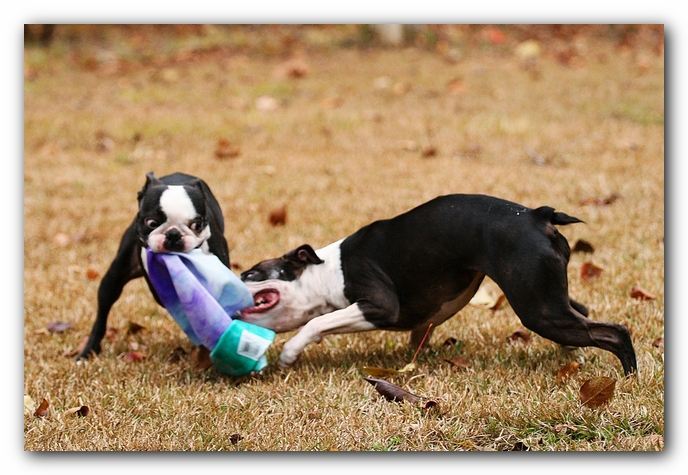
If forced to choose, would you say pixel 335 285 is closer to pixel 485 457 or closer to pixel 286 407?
pixel 286 407

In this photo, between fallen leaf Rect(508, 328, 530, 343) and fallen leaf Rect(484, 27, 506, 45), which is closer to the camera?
fallen leaf Rect(508, 328, 530, 343)

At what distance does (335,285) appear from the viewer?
380 cm

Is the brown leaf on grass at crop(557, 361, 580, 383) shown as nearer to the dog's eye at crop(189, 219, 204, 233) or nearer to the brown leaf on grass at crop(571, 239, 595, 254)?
the dog's eye at crop(189, 219, 204, 233)

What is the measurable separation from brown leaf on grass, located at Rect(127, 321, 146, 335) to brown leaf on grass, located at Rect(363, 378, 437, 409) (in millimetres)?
1529

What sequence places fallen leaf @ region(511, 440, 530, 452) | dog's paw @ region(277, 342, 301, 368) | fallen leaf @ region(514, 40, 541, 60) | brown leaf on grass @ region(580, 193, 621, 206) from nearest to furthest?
1. fallen leaf @ region(511, 440, 530, 452)
2. dog's paw @ region(277, 342, 301, 368)
3. brown leaf on grass @ region(580, 193, 621, 206)
4. fallen leaf @ region(514, 40, 541, 60)

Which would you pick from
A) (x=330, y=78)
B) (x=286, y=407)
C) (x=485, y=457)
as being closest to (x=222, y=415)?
(x=286, y=407)

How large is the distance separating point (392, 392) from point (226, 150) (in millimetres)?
5104

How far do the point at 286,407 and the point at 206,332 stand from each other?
53cm

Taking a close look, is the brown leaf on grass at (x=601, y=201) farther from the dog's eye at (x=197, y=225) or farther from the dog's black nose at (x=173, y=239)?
the dog's black nose at (x=173, y=239)

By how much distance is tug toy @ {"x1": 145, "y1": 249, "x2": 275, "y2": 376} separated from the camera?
359 centimetres

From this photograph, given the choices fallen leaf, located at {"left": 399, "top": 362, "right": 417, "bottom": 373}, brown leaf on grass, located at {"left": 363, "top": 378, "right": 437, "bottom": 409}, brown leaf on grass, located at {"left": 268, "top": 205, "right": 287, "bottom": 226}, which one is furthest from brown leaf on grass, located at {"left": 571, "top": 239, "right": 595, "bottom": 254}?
brown leaf on grass, located at {"left": 363, "top": 378, "right": 437, "bottom": 409}

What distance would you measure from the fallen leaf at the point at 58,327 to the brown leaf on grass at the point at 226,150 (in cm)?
368

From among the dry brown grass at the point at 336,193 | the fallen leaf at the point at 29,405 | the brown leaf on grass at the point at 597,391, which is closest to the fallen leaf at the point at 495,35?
the dry brown grass at the point at 336,193

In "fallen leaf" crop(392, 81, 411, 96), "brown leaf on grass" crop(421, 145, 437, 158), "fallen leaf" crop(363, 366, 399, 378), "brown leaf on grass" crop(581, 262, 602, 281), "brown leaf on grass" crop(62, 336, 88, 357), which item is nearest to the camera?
"fallen leaf" crop(363, 366, 399, 378)
